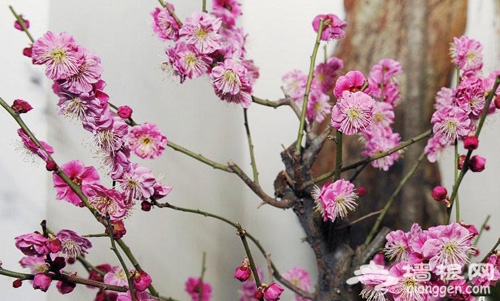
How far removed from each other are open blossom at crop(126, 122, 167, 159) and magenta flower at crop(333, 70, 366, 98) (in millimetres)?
300

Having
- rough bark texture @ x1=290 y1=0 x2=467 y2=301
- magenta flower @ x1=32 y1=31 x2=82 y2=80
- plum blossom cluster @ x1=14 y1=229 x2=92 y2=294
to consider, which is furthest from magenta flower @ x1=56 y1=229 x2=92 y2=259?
rough bark texture @ x1=290 y1=0 x2=467 y2=301

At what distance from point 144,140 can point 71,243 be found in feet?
0.66

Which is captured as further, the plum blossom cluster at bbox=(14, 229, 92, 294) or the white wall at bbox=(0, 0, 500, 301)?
the white wall at bbox=(0, 0, 500, 301)

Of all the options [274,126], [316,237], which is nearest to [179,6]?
[274,126]

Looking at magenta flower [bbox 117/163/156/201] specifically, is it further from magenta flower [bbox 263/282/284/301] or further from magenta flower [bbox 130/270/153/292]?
magenta flower [bbox 263/282/284/301]

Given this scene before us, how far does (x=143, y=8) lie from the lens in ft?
3.81

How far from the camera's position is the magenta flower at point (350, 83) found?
0.82 m

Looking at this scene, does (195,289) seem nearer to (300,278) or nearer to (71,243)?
(300,278)

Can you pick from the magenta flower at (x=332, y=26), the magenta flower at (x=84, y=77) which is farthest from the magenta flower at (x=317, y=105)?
the magenta flower at (x=84, y=77)

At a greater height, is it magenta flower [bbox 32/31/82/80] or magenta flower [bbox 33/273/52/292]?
magenta flower [bbox 32/31/82/80]

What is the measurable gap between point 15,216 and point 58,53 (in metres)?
0.34

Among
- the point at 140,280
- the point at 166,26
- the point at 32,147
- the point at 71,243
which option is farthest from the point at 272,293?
the point at 166,26


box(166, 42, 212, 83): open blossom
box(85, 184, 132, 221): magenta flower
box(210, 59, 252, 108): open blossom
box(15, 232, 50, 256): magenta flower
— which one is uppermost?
box(166, 42, 212, 83): open blossom

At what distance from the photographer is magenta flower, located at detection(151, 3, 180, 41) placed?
97 cm
